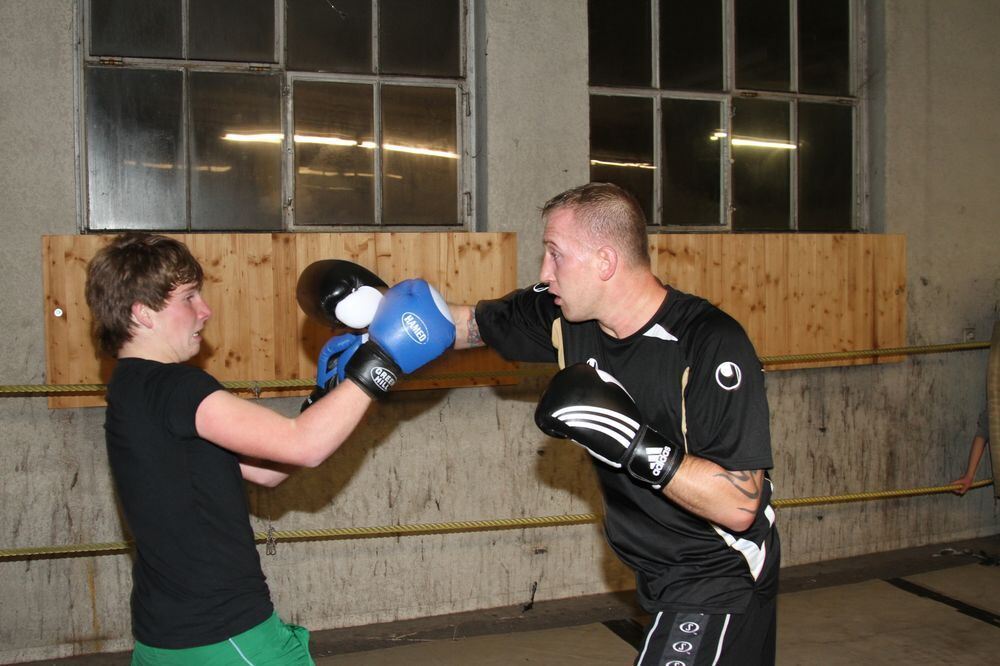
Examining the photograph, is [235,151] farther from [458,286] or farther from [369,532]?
[369,532]

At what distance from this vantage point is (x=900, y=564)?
15.8ft

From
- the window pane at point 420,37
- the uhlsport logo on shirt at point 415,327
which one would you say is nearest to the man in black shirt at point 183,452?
the uhlsport logo on shirt at point 415,327

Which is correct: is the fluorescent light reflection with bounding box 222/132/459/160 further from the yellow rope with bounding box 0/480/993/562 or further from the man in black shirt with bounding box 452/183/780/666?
the man in black shirt with bounding box 452/183/780/666

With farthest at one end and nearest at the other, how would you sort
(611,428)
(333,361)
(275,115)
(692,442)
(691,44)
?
(691,44) < (275,115) < (333,361) < (692,442) < (611,428)

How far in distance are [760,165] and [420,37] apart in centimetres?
196

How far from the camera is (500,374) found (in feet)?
13.3

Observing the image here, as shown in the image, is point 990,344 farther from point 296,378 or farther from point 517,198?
point 296,378

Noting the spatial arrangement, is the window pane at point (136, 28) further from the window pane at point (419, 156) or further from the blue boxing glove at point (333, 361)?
the blue boxing glove at point (333, 361)

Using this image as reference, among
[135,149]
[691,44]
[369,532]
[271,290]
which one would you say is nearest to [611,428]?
[369,532]

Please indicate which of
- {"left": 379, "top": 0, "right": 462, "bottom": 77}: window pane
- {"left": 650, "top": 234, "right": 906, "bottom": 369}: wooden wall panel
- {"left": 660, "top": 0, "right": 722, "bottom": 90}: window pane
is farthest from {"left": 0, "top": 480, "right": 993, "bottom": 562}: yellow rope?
{"left": 660, "top": 0, "right": 722, "bottom": 90}: window pane

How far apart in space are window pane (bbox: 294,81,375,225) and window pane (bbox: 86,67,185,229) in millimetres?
510

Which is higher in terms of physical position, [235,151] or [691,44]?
[691,44]

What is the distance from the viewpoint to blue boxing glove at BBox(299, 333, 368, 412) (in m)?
2.30

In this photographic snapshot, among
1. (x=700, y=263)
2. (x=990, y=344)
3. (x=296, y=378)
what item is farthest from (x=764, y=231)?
(x=296, y=378)
